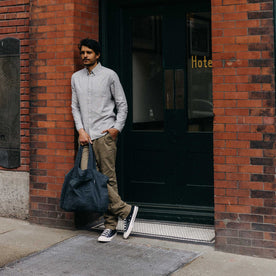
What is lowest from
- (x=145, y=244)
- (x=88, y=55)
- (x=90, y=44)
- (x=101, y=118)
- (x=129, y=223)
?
(x=145, y=244)

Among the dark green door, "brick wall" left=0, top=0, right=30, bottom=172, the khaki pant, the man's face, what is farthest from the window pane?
"brick wall" left=0, top=0, right=30, bottom=172

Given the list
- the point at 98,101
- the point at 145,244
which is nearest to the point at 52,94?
the point at 98,101

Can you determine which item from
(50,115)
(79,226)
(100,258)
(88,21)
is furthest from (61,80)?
(100,258)

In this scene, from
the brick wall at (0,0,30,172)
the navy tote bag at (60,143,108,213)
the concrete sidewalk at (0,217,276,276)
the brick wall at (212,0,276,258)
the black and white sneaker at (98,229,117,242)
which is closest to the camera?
the concrete sidewalk at (0,217,276,276)

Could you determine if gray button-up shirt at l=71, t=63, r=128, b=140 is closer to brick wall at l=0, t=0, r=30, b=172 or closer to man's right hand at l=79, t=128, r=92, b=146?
man's right hand at l=79, t=128, r=92, b=146

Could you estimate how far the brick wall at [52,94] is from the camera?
233 inches

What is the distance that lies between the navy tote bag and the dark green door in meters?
1.13

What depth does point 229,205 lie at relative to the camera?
A: 507cm

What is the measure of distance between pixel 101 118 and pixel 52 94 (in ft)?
2.87

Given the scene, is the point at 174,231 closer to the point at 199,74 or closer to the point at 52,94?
the point at 199,74

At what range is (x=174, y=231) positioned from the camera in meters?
5.77

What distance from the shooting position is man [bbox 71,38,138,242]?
17.9 ft

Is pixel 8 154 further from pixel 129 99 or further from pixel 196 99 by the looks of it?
pixel 196 99

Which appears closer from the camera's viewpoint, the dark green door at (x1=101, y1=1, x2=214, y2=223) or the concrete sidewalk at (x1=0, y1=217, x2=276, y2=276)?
the concrete sidewalk at (x1=0, y1=217, x2=276, y2=276)
